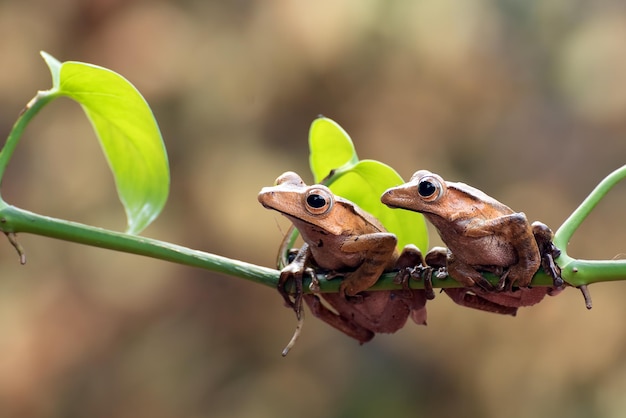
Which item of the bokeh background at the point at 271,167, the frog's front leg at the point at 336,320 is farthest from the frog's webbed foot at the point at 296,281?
the bokeh background at the point at 271,167

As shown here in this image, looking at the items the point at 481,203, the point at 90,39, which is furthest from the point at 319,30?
the point at 481,203

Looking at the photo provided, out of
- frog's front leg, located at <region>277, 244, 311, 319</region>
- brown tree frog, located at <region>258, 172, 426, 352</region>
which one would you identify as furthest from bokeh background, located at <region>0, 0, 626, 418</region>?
frog's front leg, located at <region>277, 244, 311, 319</region>

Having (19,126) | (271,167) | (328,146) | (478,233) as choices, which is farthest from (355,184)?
(271,167)

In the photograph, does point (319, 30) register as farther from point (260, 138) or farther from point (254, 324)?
point (254, 324)

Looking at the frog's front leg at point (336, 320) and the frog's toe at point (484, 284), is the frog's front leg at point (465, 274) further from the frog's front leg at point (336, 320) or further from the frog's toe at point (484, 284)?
the frog's front leg at point (336, 320)

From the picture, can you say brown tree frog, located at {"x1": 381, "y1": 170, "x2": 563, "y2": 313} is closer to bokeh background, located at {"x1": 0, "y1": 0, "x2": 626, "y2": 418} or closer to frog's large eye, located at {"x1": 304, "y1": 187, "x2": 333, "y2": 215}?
frog's large eye, located at {"x1": 304, "y1": 187, "x2": 333, "y2": 215}

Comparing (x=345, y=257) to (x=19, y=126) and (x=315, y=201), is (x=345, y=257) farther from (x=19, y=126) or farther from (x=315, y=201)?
(x=19, y=126)
